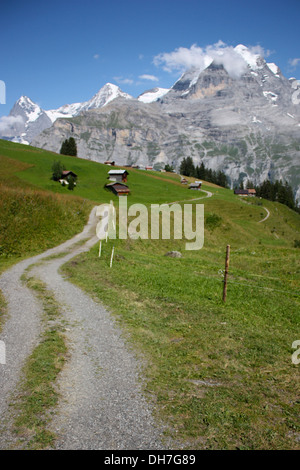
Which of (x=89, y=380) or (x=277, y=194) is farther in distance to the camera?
(x=277, y=194)

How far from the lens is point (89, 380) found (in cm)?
1031

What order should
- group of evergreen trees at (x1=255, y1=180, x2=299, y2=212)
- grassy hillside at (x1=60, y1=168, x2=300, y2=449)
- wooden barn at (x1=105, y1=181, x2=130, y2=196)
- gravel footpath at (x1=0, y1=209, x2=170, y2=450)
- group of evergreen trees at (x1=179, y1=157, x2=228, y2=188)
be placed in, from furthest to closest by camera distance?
group of evergreen trees at (x1=179, y1=157, x2=228, y2=188), group of evergreen trees at (x1=255, y1=180, x2=299, y2=212), wooden barn at (x1=105, y1=181, x2=130, y2=196), grassy hillside at (x1=60, y1=168, x2=300, y2=449), gravel footpath at (x1=0, y1=209, x2=170, y2=450)

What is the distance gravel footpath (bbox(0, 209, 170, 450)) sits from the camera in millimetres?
7777

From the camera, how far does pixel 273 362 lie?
12.0 metres

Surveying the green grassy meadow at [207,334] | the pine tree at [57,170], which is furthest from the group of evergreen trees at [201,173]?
the green grassy meadow at [207,334]

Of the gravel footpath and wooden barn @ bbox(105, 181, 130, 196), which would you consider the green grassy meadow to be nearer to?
the gravel footpath

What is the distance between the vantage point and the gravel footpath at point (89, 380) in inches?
306

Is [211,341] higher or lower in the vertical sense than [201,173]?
lower

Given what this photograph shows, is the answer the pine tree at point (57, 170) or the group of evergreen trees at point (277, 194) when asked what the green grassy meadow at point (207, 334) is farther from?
the group of evergreen trees at point (277, 194)

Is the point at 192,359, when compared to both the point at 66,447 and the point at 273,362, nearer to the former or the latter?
the point at 273,362

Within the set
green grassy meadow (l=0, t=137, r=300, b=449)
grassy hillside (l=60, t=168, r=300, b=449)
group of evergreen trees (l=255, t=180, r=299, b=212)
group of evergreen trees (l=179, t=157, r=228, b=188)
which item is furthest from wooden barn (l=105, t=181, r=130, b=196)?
group of evergreen trees (l=179, t=157, r=228, b=188)

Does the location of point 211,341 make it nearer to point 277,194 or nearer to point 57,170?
point 57,170

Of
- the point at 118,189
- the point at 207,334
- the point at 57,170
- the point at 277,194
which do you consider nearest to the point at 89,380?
the point at 207,334

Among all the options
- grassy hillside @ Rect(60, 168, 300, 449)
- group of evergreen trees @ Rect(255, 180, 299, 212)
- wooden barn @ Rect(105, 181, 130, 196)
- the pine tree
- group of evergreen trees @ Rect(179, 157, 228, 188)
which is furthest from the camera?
group of evergreen trees @ Rect(179, 157, 228, 188)
